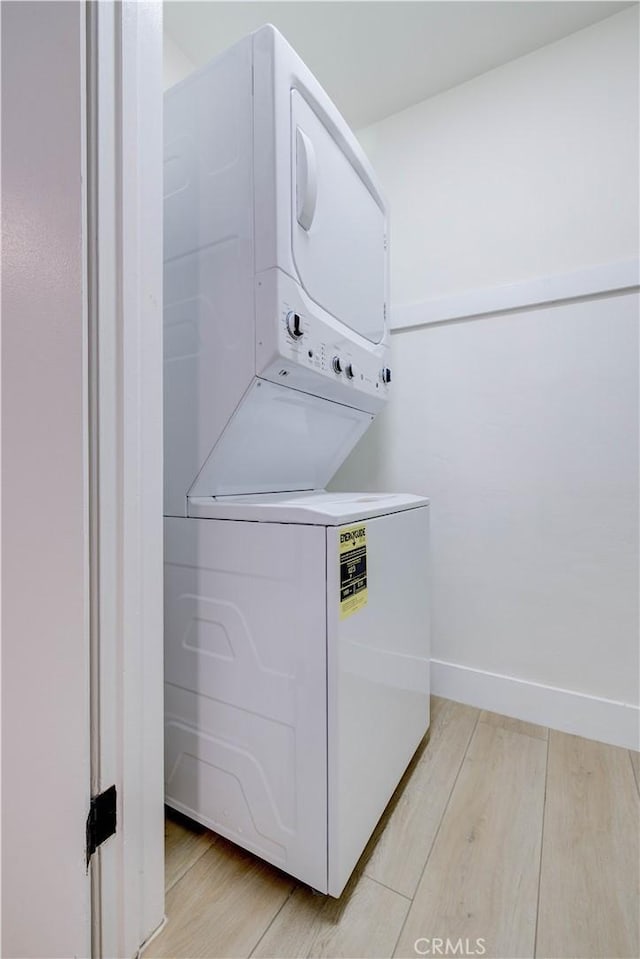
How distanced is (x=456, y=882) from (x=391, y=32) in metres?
2.50

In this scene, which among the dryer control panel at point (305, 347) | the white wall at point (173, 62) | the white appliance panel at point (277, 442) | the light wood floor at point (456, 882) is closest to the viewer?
the light wood floor at point (456, 882)

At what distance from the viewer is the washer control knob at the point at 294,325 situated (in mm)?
934

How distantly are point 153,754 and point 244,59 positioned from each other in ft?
4.90

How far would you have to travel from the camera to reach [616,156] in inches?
56.2

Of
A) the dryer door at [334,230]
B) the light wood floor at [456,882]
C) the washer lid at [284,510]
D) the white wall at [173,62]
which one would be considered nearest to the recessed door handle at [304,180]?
A: the dryer door at [334,230]

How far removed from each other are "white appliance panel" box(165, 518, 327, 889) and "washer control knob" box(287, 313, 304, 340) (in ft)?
1.39

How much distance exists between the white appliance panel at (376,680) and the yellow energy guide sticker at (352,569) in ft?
0.06

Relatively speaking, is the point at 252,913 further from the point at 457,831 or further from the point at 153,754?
the point at 457,831

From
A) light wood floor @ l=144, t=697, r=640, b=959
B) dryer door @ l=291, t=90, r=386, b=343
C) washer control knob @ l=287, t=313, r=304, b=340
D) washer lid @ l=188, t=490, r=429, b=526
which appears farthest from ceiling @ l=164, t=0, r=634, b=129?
light wood floor @ l=144, t=697, r=640, b=959

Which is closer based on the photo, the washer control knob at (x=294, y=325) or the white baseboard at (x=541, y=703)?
the washer control knob at (x=294, y=325)

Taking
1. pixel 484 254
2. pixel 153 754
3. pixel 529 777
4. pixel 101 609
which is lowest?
pixel 529 777

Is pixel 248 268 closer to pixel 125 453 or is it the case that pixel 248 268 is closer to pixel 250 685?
pixel 125 453

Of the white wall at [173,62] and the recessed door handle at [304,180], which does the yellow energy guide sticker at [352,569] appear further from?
the white wall at [173,62]

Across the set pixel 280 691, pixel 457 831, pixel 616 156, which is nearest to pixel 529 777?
pixel 457 831
